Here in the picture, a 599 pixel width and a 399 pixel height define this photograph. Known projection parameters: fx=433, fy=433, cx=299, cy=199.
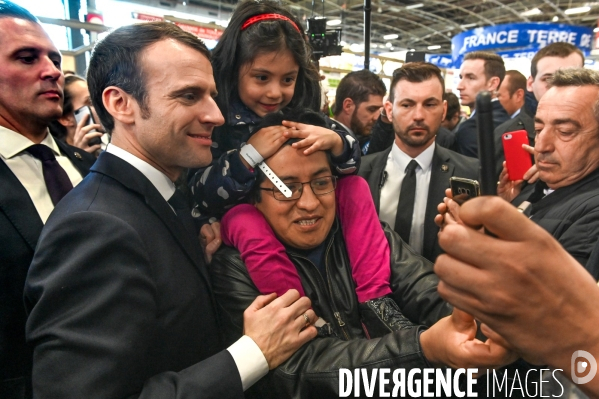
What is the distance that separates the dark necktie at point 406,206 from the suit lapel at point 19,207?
1671 millimetres

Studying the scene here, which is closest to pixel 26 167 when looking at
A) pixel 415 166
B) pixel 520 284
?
pixel 520 284

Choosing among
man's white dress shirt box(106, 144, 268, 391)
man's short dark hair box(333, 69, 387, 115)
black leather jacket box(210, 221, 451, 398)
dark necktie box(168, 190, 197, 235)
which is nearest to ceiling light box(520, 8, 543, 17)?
man's short dark hair box(333, 69, 387, 115)

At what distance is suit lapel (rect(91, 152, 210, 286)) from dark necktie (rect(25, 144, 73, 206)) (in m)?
0.50

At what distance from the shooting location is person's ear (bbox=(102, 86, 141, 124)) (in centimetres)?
124

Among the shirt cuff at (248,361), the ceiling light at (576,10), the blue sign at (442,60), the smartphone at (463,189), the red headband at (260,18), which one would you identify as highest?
the ceiling light at (576,10)

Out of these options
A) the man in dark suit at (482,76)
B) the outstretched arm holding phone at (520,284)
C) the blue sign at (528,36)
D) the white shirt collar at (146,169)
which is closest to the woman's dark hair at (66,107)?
the white shirt collar at (146,169)

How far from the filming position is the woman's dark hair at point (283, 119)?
1451mm

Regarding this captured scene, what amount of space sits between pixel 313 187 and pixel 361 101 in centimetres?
250

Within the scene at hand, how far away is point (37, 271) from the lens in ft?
3.21

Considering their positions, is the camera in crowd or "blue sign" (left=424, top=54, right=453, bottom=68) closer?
the camera in crowd

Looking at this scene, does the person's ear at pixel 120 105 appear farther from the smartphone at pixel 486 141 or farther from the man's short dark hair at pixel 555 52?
the man's short dark hair at pixel 555 52

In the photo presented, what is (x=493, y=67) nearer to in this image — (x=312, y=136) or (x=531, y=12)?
(x=312, y=136)

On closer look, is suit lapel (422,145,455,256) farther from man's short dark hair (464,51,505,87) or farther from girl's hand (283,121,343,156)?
man's short dark hair (464,51,505,87)

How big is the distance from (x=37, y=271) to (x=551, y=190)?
2046 mm
